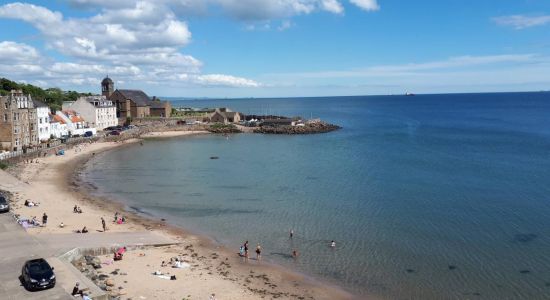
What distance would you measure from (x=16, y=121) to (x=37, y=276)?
4929cm

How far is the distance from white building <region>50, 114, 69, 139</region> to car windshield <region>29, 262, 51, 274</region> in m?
62.6

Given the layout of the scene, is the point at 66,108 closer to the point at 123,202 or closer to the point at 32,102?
the point at 32,102

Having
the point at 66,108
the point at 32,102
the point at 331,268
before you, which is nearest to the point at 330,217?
the point at 331,268

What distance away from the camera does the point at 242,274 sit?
2791 cm

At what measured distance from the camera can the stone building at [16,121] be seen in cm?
6141

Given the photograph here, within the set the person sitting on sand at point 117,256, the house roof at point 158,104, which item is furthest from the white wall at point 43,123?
the person sitting on sand at point 117,256

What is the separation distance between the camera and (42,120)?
73500 millimetres

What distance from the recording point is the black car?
2028 centimetres

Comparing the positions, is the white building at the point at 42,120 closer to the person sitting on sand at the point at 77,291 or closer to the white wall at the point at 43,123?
the white wall at the point at 43,123

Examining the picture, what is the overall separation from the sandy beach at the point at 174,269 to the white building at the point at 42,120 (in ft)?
97.3

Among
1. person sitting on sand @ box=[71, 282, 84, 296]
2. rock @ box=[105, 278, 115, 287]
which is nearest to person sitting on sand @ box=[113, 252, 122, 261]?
rock @ box=[105, 278, 115, 287]

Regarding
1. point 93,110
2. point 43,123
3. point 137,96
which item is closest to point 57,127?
point 43,123

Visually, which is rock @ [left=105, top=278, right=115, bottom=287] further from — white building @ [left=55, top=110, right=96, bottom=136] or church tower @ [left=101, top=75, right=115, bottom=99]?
church tower @ [left=101, top=75, right=115, bottom=99]

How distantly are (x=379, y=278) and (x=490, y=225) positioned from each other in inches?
548
